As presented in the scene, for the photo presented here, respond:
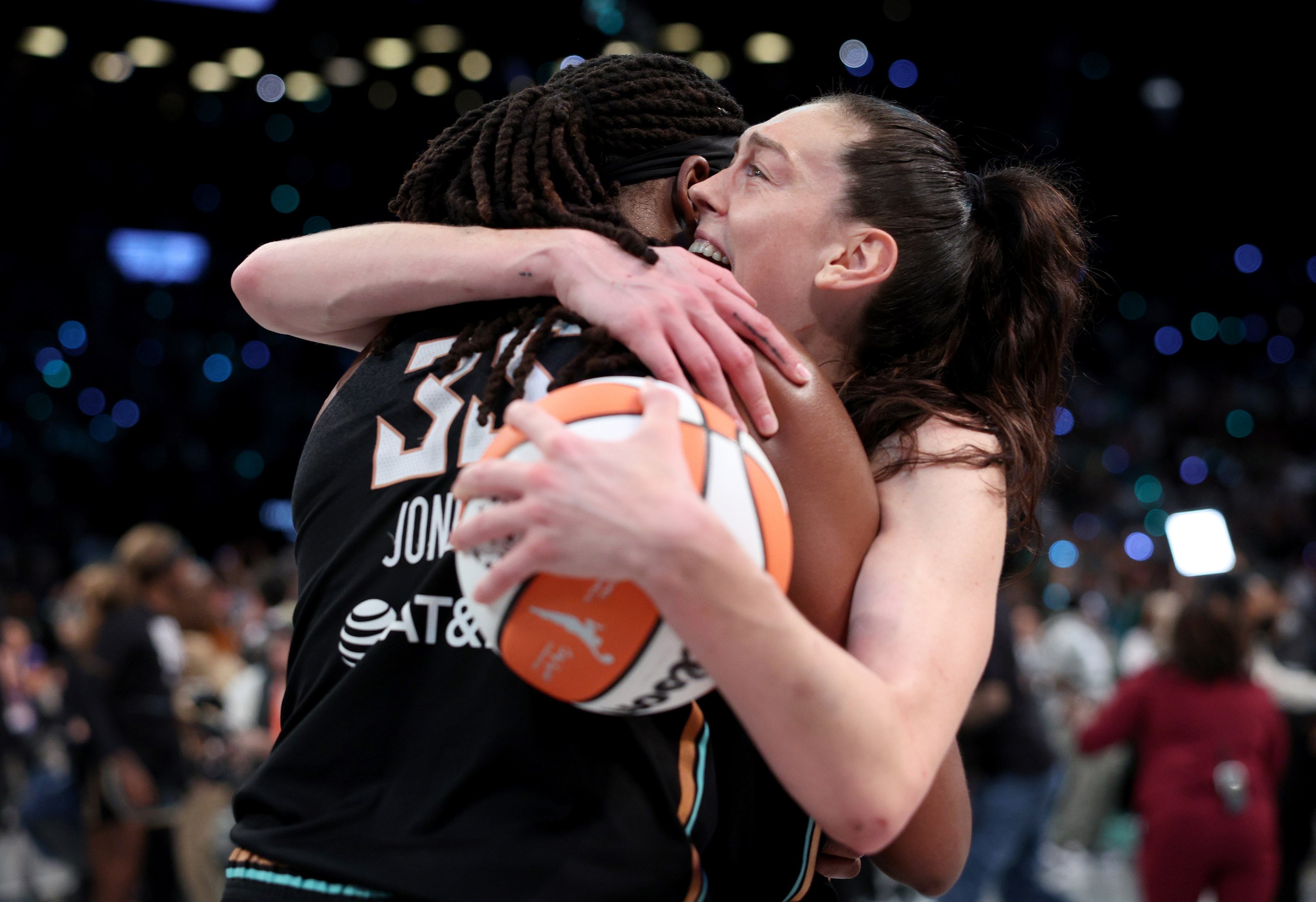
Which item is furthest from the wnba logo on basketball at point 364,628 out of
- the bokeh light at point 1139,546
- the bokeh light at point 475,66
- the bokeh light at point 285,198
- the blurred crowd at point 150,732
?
the bokeh light at point 285,198

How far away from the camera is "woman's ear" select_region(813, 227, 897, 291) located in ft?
6.02

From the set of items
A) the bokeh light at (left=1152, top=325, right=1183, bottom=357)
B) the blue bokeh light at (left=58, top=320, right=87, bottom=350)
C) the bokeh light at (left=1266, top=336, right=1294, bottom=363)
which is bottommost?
the bokeh light at (left=1152, top=325, right=1183, bottom=357)

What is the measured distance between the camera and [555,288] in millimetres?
1494

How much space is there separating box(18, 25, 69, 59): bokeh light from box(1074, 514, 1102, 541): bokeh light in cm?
1427

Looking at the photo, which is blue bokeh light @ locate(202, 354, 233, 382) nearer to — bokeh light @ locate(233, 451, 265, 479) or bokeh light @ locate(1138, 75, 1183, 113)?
bokeh light @ locate(233, 451, 265, 479)

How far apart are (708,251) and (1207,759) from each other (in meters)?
4.69

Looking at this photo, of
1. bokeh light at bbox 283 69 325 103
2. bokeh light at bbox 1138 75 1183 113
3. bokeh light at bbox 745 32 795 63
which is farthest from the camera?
bokeh light at bbox 283 69 325 103

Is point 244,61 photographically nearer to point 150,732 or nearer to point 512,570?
point 150,732

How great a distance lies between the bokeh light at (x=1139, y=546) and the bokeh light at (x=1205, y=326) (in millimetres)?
5825

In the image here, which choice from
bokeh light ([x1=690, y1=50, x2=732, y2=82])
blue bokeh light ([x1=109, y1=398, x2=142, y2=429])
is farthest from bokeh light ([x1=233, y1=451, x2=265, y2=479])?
bokeh light ([x1=690, y1=50, x2=732, y2=82])

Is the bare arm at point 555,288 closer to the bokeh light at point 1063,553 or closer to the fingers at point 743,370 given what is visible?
the fingers at point 743,370

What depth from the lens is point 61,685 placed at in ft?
23.9

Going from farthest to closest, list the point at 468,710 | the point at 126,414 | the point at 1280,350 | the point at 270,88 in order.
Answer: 1. the point at 126,414
2. the point at 1280,350
3. the point at 270,88
4. the point at 468,710

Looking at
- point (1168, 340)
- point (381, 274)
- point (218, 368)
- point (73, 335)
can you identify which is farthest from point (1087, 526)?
point (381, 274)
